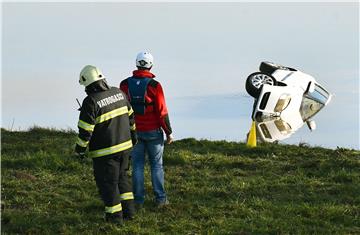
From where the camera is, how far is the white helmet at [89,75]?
7.70m

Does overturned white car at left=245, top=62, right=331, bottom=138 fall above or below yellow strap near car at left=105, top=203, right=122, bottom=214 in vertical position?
above

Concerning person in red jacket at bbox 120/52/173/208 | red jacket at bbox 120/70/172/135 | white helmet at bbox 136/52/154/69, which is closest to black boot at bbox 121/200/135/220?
person in red jacket at bbox 120/52/173/208

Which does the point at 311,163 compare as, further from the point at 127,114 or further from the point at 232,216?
the point at 127,114

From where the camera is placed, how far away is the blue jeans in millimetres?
8578

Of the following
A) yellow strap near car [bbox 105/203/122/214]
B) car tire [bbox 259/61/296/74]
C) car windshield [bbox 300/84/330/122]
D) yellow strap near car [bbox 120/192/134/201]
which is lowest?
yellow strap near car [bbox 105/203/122/214]

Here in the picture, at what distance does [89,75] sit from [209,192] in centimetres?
307

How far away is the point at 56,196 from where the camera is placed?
9.39m

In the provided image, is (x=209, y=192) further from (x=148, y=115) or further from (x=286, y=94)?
(x=286, y=94)

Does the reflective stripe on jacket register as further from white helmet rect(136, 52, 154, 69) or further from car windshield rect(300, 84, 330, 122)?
car windshield rect(300, 84, 330, 122)

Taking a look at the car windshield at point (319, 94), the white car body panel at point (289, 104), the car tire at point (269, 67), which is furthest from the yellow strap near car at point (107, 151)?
the car windshield at point (319, 94)

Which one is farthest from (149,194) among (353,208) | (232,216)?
A: (353,208)

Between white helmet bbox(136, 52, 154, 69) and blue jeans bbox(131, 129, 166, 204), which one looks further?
blue jeans bbox(131, 129, 166, 204)

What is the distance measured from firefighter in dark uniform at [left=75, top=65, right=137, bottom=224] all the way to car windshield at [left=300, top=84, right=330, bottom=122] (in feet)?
28.4

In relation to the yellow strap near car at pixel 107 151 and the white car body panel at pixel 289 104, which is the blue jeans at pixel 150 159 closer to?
the yellow strap near car at pixel 107 151
